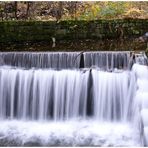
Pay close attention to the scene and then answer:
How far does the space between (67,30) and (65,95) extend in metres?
2.71

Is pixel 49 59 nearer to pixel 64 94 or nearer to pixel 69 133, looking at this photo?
pixel 64 94

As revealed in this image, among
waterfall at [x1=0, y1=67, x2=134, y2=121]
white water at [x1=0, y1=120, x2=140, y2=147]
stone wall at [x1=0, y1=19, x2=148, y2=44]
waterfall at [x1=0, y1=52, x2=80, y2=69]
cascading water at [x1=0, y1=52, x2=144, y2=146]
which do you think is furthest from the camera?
stone wall at [x1=0, y1=19, x2=148, y2=44]

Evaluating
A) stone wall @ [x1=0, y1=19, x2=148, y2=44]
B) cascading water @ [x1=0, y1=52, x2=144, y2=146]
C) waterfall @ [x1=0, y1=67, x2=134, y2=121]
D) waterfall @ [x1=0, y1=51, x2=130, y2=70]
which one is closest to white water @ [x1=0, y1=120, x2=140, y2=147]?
cascading water @ [x1=0, y1=52, x2=144, y2=146]

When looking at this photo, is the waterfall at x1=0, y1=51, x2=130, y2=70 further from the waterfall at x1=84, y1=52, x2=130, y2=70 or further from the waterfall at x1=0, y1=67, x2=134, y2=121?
the waterfall at x1=0, y1=67, x2=134, y2=121

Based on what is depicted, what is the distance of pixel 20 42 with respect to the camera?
40.0 ft

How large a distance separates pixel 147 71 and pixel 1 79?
389 centimetres

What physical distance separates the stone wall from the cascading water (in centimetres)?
157

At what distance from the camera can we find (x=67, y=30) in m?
12.1


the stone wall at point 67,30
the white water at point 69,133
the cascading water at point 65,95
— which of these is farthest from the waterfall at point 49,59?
the white water at point 69,133

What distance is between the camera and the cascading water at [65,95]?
9.77 m

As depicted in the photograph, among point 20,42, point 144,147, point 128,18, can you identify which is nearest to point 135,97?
point 144,147

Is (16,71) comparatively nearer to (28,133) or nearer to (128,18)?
(28,133)

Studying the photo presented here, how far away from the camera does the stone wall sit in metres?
12.1

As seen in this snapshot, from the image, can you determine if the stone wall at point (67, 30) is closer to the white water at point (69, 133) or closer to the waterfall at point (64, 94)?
the waterfall at point (64, 94)
